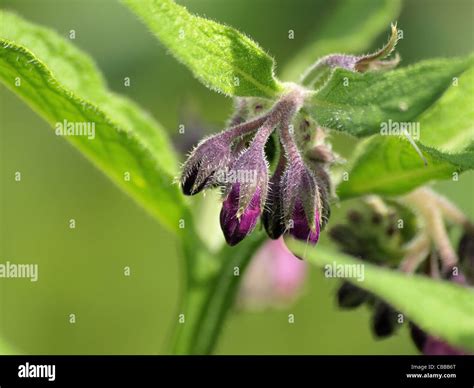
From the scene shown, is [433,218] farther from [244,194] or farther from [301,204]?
[244,194]

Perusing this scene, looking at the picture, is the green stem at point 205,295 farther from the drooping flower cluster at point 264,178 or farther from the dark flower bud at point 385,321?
the drooping flower cluster at point 264,178

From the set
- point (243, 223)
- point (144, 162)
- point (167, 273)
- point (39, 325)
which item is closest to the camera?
point (243, 223)

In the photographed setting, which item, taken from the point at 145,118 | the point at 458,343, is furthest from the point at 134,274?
the point at 458,343

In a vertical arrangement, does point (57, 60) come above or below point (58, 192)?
below

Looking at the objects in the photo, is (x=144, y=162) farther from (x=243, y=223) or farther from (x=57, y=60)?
(x=243, y=223)

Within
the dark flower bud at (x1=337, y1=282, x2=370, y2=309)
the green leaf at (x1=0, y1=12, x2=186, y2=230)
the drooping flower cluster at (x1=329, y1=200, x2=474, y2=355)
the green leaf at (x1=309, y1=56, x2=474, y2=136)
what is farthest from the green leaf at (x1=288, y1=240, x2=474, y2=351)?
the green leaf at (x1=0, y1=12, x2=186, y2=230)

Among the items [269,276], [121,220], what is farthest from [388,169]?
[121,220]
